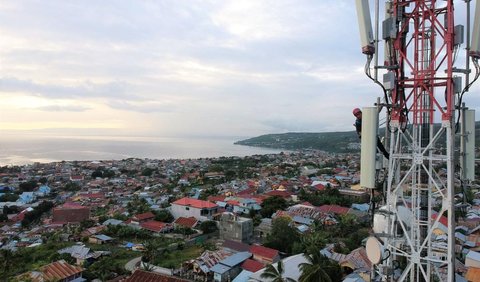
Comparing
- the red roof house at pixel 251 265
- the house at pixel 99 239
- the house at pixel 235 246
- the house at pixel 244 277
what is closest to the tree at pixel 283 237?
the house at pixel 235 246

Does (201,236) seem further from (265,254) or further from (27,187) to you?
(27,187)

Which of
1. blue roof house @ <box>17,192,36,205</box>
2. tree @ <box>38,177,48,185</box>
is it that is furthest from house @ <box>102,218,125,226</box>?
tree @ <box>38,177,48,185</box>

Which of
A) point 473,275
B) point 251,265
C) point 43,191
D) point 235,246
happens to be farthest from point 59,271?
point 43,191

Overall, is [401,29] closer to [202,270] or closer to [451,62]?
[451,62]

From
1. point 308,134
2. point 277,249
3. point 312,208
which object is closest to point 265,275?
point 277,249

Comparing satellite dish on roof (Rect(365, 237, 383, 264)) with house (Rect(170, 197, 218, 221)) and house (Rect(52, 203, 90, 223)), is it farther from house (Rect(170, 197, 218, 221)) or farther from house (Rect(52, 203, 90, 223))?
house (Rect(52, 203, 90, 223))
